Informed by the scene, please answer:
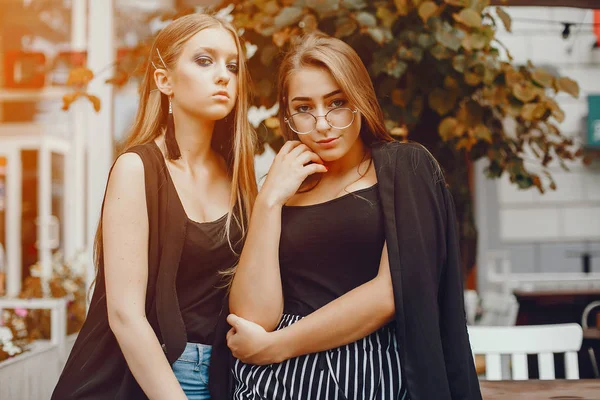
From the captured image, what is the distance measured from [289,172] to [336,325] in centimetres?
41

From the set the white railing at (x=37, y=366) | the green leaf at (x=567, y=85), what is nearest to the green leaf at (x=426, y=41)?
the green leaf at (x=567, y=85)

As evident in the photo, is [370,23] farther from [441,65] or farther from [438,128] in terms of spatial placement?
[438,128]

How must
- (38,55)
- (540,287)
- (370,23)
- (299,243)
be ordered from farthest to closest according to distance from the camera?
(38,55) → (540,287) → (370,23) → (299,243)

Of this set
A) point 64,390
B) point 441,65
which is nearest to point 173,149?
point 64,390

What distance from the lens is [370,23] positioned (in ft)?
7.31

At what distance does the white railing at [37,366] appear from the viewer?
7.59 ft

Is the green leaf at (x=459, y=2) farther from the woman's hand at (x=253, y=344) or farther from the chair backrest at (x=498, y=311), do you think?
the chair backrest at (x=498, y=311)

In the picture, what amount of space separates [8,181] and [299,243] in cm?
631

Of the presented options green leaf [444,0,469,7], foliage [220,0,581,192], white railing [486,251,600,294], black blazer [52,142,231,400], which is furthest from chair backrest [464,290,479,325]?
black blazer [52,142,231,400]

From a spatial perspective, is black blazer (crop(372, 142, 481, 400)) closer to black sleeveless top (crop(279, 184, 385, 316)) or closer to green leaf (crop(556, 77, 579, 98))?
black sleeveless top (crop(279, 184, 385, 316))

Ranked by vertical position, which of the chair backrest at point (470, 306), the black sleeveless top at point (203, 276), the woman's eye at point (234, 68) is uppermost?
the woman's eye at point (234, 68)

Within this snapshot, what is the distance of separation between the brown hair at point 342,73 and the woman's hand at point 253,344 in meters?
0.55

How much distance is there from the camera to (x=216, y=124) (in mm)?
1862

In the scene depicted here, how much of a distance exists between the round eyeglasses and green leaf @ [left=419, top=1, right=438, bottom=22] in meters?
0.76
